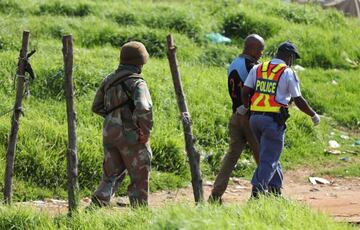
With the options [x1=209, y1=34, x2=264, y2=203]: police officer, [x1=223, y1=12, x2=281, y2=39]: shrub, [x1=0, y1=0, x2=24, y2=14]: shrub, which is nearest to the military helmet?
[x1=209, y1=34, x2=264, y2=203]: police officer

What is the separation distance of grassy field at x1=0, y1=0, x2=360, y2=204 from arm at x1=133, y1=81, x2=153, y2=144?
206 cm

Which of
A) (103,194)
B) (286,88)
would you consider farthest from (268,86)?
(103,194)

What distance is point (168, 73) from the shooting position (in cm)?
1085

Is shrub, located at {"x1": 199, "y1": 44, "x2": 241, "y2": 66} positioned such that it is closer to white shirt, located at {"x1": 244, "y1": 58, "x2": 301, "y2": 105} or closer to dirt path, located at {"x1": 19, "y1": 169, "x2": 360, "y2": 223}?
dirt path, located at {"x1": 19, "y1": 169, "x2": 360, "y2": 223}

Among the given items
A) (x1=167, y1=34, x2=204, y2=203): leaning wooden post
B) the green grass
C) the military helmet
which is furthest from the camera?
(x1=167, y1=34, x2=204, y2=203): leaning wooden post

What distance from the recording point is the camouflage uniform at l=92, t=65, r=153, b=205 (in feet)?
21.1

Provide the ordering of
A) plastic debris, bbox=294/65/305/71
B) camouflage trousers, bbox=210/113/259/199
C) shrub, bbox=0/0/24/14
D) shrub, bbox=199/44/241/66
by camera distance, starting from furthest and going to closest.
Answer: shrub, bbox=0/0/24/14 < plastic debris, bbox=294/65/305/71 < shrub, bbox=199/44/241/66 < camouflage trousers, bbox=210/113/259/199

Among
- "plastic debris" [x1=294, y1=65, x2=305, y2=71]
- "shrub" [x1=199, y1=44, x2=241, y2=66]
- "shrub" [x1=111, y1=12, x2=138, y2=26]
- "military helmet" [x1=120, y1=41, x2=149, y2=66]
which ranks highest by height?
"military helmet" [x1=120, y1=41, x2=149, y2=66]

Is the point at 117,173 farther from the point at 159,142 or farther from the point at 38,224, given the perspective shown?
the point at 159,142

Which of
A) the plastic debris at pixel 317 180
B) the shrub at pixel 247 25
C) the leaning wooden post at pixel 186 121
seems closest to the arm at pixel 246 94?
the leaning wooden post at pixel 186 121

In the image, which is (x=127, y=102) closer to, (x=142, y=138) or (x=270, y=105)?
(x=142, y=138)

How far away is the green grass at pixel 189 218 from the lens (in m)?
5.64

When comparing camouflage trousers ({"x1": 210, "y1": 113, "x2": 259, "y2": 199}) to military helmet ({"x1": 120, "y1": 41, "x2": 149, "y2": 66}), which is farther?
camouflage trousers ({"x1": 210, "y1": 113, "x2": 259, "y2": 199})

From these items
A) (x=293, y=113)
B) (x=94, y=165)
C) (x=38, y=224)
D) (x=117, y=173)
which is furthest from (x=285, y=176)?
(x=38, y=224)
